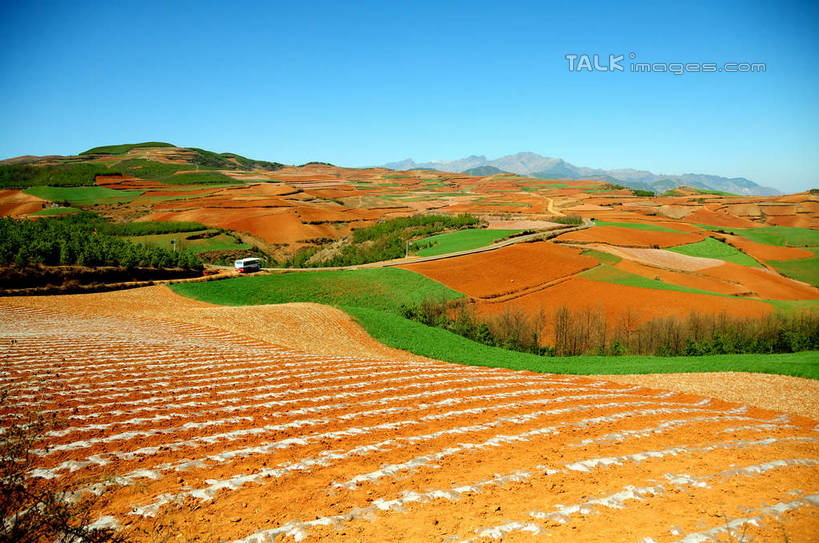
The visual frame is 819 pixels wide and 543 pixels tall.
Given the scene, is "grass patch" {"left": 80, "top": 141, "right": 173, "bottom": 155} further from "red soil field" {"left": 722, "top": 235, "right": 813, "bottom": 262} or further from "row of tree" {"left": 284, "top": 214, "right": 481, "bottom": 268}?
"red soil field" {"left": 722, "top": 235, "right": 813, "bottom": 262}

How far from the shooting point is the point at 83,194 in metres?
88.1

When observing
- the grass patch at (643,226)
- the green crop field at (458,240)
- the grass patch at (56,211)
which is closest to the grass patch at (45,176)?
the grass patch at (56,211)

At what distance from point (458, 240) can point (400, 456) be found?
59.5 m

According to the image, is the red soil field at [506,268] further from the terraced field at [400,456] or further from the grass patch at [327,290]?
the terraced field at [400,456]

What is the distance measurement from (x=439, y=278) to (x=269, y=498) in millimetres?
40993

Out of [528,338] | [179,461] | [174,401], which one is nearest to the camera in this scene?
[179,461]

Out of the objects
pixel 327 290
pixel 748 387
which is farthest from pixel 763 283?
pixel 327 290

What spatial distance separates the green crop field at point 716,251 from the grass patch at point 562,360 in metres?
45.8

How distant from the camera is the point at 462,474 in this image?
328 inches

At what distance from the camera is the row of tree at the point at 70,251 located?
34.3 metres

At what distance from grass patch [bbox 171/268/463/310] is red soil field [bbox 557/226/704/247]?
1139 inches

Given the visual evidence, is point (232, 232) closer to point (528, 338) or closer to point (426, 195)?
point (528, 338)

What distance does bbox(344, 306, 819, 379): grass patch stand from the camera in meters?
21.1

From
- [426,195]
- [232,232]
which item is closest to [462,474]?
[232,232]
